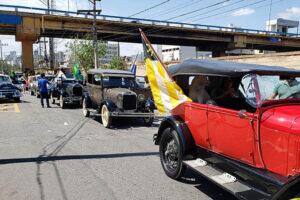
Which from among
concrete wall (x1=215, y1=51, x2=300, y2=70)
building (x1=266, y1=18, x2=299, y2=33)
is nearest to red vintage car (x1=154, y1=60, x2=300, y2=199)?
concrete wall (x1=215, y1=51, x2=300, y2=70)

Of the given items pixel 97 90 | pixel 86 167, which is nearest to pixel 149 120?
pixel 97 90

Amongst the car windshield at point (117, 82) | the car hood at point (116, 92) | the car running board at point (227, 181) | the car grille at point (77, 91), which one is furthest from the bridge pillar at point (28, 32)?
the car running board at point (227, 181)

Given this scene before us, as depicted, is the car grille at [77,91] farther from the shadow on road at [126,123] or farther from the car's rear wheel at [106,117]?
the car's rear wheel at [106,117]

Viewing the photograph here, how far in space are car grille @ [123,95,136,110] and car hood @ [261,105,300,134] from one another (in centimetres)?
874

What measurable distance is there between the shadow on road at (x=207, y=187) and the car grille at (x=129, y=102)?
254 inches

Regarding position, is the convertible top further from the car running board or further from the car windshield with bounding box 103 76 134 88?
the car windshield with bounding box 103 76 134 88

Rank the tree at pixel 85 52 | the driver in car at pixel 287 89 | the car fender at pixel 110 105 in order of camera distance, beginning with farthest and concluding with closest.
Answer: the tree at pixel 85 52, the car fender at pixel 110 105, the driver in car at pixel 287 89

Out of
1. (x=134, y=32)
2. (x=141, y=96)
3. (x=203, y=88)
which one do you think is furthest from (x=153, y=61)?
(x=134, y=32)

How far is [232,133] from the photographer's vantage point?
509 cm

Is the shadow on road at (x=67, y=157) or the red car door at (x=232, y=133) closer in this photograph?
the red car door at (x=232, y=133)

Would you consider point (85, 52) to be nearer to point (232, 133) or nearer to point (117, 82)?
point (117, 82)

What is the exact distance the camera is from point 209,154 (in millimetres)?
5770

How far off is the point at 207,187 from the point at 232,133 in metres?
→ 1.41

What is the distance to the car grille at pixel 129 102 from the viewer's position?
42.7 ft
